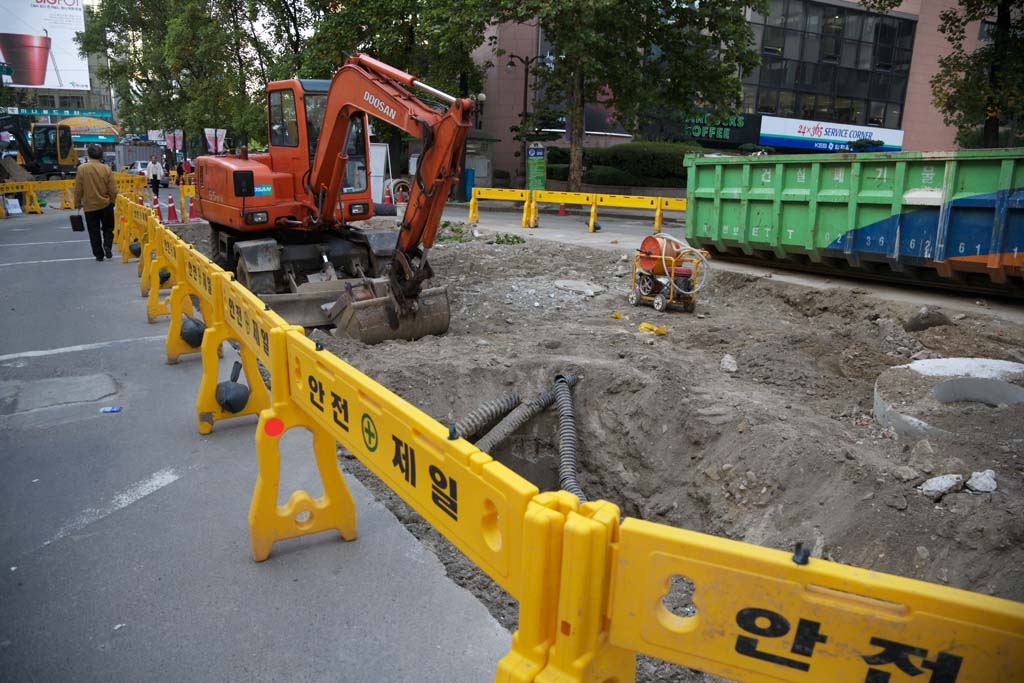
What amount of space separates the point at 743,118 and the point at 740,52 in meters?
12.3

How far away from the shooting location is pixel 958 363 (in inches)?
241

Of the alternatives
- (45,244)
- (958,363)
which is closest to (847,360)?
(958,363)

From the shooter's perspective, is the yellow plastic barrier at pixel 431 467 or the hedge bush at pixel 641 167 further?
the hedge bush at pixel 641 167

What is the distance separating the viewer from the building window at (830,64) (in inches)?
1436

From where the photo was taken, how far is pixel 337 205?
9953 millimetres

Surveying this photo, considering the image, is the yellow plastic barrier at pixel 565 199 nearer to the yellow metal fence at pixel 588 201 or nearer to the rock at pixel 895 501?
the yellow metal fence at pixel 588 201

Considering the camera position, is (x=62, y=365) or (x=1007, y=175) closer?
(x=62, y=365)

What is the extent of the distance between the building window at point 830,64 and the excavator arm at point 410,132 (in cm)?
3213

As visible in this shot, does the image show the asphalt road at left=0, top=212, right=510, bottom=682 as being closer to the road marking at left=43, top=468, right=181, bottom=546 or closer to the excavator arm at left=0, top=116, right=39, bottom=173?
the road marking at left=43, top=468, right=181, bottom=546

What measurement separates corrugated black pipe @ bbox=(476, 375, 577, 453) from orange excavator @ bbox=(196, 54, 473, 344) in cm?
231

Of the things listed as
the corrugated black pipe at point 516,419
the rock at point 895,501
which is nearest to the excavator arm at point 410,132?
the corrugated black pipe at point 516,419

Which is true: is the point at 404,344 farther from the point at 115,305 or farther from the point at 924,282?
the point at 924,282

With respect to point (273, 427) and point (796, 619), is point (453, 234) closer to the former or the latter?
point (273, 427)

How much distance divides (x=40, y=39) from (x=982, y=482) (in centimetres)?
6815
